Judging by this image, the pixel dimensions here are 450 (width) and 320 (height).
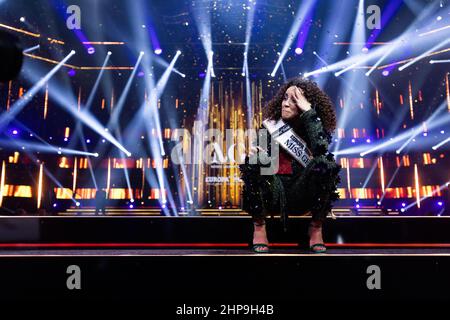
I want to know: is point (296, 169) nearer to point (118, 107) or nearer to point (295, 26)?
point (295, 26)

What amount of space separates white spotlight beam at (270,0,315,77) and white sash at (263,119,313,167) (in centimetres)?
656

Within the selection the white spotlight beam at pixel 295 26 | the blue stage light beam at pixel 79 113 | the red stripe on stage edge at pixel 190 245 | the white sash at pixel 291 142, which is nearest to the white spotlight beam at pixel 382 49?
the white spotlight beam at pixel 295 26

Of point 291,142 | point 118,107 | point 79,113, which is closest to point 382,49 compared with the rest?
point 118,107

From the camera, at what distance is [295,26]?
29.9ft

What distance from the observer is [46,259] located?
1698 mm

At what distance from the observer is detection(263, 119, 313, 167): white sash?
2.22m

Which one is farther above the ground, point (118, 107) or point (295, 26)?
point (295, 26)

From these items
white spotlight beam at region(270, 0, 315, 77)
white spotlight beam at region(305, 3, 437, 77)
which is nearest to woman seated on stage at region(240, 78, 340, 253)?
white spotlight beam at region(270, 0, 315, 77)

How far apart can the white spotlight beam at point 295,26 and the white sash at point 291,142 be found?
6559 millimetres

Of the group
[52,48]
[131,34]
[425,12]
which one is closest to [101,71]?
[52,48]

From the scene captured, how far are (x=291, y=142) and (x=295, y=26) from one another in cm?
774

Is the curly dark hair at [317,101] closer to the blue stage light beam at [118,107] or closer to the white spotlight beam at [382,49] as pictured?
the white spotlight beam at [382,49]
